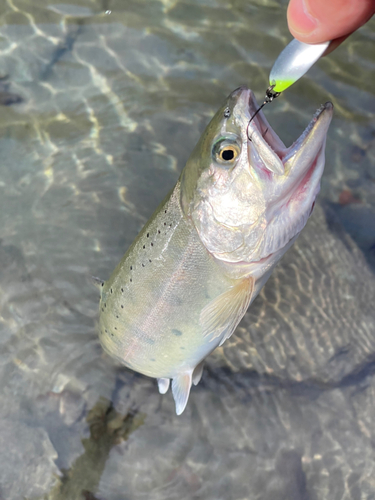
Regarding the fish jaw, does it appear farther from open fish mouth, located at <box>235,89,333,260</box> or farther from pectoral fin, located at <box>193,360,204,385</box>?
pectoral fin, located at <box>193,360,204,385</box>

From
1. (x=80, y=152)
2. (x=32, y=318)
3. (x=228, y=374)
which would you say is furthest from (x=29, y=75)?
(x=228, y=374)

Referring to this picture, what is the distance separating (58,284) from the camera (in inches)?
129

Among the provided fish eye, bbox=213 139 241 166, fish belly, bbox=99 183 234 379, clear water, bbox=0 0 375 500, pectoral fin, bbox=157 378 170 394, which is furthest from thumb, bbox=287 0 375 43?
pectoral fin, bbox=157 378 170 394

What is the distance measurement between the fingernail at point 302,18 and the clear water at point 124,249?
2.00 metres

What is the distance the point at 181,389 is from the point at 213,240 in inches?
46.2

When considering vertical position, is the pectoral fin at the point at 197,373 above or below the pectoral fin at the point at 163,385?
above

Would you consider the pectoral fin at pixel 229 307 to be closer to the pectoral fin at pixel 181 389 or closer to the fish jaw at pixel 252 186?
the fish jaw at pixel 252 186

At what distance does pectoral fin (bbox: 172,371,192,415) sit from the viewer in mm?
2648

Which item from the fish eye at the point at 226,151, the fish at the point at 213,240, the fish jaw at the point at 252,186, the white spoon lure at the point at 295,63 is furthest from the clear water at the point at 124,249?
the white spoon lure at the point at 295,63

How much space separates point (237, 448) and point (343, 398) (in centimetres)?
90

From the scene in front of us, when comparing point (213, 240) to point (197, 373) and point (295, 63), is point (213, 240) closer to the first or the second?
point (295, 63)

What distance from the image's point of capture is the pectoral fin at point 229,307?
2117 mm

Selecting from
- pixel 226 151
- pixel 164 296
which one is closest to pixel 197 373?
pixel 164 296

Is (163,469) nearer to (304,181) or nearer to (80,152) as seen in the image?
(304,181)
